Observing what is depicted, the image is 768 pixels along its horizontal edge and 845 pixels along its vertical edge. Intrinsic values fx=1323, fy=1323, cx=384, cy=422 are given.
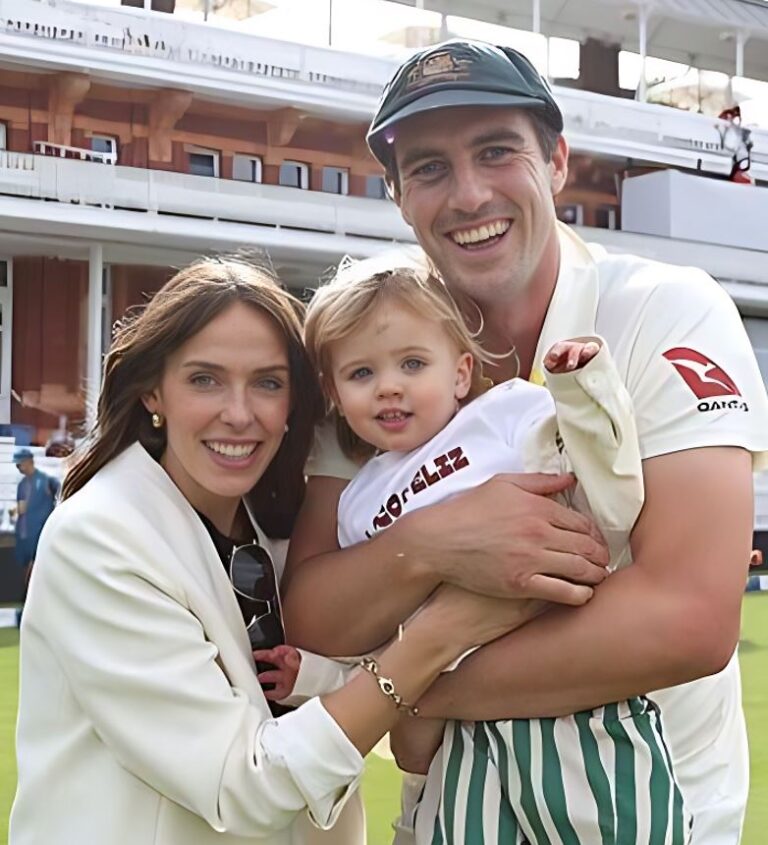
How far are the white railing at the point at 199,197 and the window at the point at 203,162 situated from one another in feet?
4.34

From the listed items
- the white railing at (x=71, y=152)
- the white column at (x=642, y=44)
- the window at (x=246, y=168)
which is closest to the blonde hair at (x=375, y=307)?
the white railing at (x=71, y=152)

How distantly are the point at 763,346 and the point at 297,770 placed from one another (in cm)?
2145

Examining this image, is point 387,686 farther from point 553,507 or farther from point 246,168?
point 246,168

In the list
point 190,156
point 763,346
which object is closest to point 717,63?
point 763,346

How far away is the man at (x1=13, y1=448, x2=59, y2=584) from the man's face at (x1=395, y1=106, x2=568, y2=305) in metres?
10.1

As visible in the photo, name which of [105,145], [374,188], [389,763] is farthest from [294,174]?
[389,763]

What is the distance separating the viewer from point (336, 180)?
19125mm

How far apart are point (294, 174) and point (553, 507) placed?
17409 millimetres

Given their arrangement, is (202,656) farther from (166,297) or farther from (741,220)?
(741,220)

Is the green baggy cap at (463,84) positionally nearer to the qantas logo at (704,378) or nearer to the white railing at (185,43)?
the qantas logo at (704,378)

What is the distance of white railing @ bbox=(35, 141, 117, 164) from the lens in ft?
54.1

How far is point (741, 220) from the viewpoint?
23031 mm

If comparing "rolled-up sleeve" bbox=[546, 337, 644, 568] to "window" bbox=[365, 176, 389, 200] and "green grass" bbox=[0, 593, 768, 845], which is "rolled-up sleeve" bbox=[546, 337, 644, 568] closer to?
"green grass" bbox=[0, 593, 768, 845]

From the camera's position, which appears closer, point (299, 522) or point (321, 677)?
point (321, 677)
